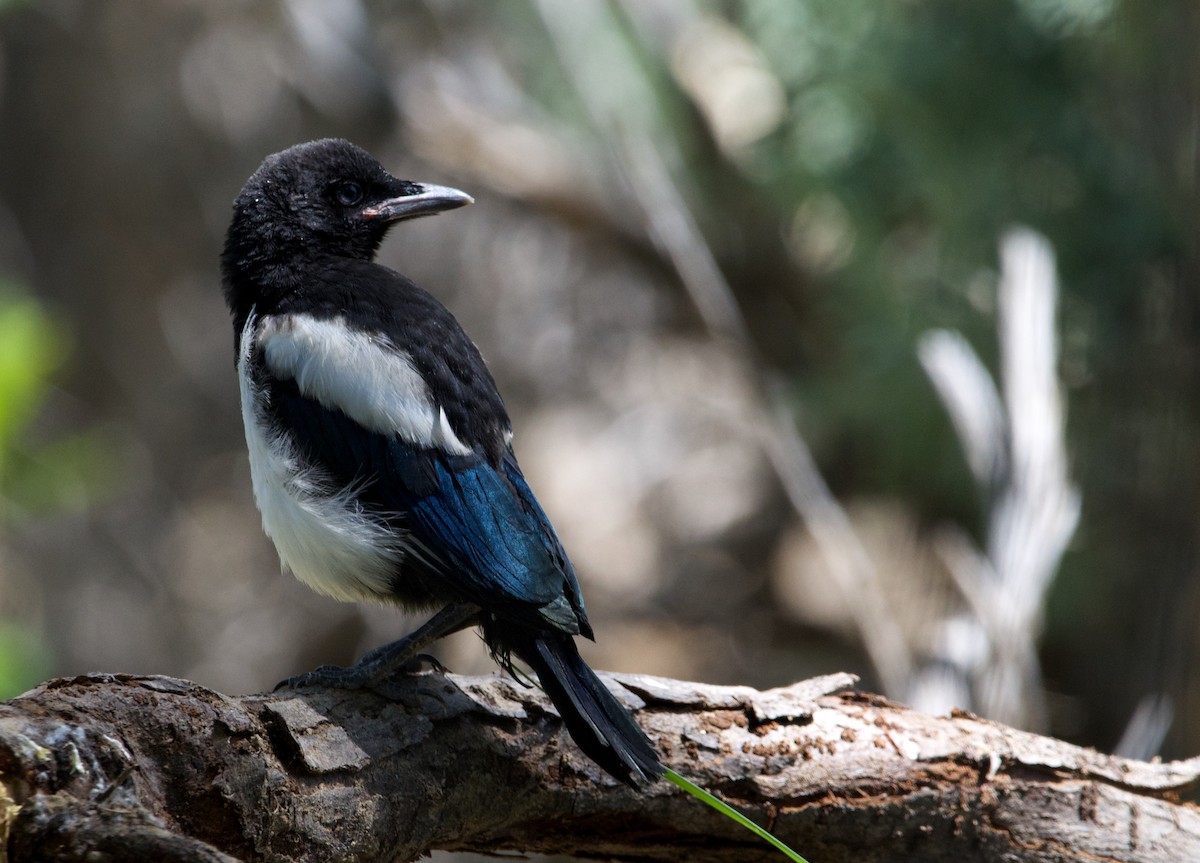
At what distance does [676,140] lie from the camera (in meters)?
6.47

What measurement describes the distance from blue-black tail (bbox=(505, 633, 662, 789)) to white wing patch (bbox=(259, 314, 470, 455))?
1.89ft

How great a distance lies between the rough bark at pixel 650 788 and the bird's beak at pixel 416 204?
4.50ft

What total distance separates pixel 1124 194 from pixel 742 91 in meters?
2.50

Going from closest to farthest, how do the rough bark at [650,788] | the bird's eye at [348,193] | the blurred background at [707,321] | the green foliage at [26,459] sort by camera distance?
the rough bark at [650,788], the bird's eye at [348,193], the green foliage at [26,459], the blurred background at [707,321]

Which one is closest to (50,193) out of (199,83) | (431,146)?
(199,83)

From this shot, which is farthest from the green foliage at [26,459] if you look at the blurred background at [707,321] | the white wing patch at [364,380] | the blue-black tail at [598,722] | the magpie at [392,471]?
the blue-black tail at [598,722]

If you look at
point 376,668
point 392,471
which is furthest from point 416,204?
point 376,668

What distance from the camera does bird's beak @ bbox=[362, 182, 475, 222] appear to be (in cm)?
324

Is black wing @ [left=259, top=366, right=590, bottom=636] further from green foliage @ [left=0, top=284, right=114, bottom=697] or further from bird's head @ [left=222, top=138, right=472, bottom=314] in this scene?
green foliage @ [left=0, top=284, right=114, bottom=697]

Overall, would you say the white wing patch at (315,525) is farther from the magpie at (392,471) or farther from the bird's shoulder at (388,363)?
the bird's shoulder at (388,363)

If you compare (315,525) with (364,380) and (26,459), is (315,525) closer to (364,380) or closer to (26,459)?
(364,380)

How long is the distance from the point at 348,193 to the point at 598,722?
171 cm

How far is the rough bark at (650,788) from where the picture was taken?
1907 mm

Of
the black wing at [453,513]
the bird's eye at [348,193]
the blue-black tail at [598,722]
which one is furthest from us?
the bird's eye at [348,193]
